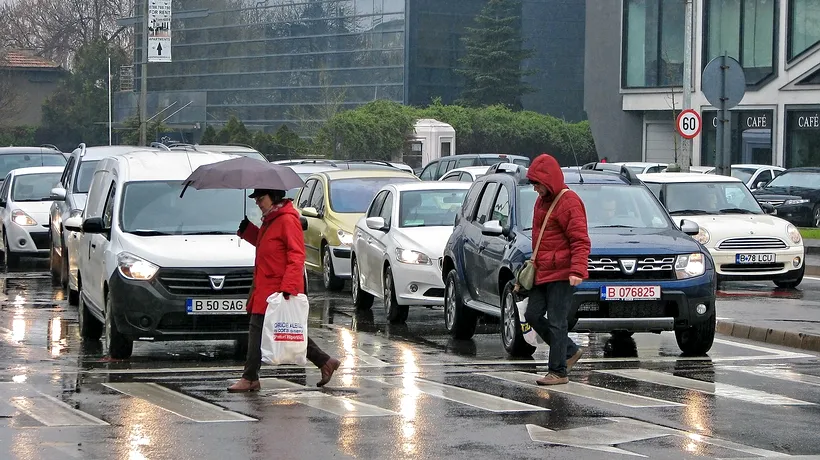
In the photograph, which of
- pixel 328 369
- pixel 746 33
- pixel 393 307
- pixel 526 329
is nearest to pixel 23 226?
pixel 393 307

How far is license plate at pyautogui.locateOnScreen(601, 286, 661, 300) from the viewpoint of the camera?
41.6ft

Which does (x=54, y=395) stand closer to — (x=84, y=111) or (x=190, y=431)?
(x=190, y=431)

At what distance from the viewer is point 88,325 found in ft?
47.9

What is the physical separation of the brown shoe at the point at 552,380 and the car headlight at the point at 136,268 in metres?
3.47

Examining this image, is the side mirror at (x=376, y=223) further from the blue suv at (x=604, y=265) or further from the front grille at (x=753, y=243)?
the front grille at (x=753, y=243)

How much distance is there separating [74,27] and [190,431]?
300 feet

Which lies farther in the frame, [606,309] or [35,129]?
[35,129]

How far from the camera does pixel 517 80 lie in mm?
87375

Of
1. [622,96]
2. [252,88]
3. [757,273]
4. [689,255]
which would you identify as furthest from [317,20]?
[689,255]

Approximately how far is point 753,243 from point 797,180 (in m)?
17.5

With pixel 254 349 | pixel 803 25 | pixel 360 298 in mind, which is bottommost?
pixel 360 298

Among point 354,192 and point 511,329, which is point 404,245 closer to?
point 511,329

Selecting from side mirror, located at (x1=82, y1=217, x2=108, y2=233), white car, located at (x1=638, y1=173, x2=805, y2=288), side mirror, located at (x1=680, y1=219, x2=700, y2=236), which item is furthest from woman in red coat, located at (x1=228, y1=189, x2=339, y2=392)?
white car, located at (x1=638, y1=173, x2=805, y2=288)

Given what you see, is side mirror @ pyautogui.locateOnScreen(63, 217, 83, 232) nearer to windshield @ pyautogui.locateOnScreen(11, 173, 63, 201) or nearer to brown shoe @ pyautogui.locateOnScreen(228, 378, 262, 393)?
brown shoe @ pyautogui.locateOnScreen(228, 378, 262, 393)
